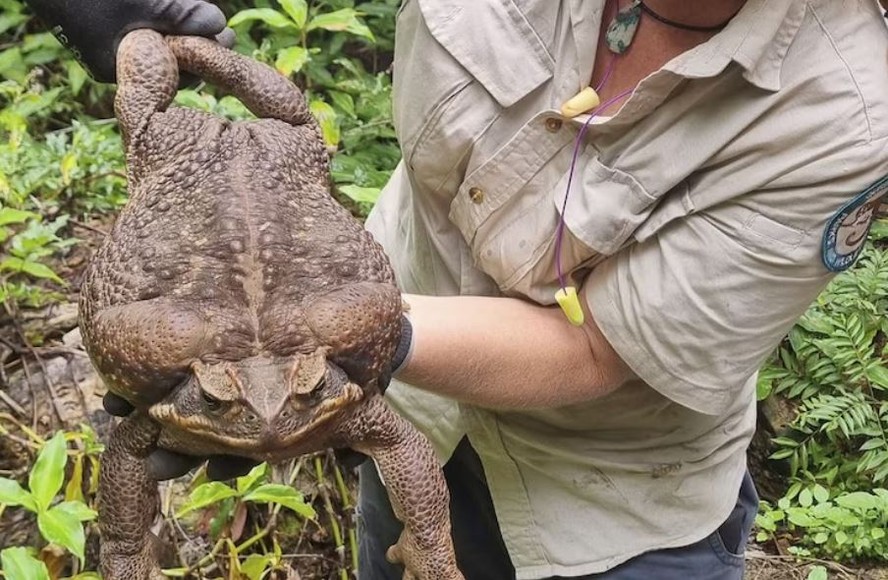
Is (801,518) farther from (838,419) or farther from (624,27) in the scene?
(624,27)

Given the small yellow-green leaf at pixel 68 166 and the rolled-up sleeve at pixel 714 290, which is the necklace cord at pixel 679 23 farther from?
the small yellow-green leaf at pixel 68 166

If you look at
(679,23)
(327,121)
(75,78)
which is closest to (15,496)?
(679,23)

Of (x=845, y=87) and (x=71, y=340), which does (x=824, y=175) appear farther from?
(x=71, y=340)

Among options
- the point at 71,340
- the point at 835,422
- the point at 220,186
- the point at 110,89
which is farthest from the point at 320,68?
the point at 220,186

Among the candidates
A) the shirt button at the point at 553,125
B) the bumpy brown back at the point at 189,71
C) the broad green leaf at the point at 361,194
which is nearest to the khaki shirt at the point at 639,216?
the shirt button at the point at 553,125

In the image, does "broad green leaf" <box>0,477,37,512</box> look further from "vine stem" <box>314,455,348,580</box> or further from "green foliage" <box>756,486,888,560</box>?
Result: "green foliage" <box>756,486,888,560</box>

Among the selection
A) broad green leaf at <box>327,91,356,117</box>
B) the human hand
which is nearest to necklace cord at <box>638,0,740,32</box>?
the human hand
